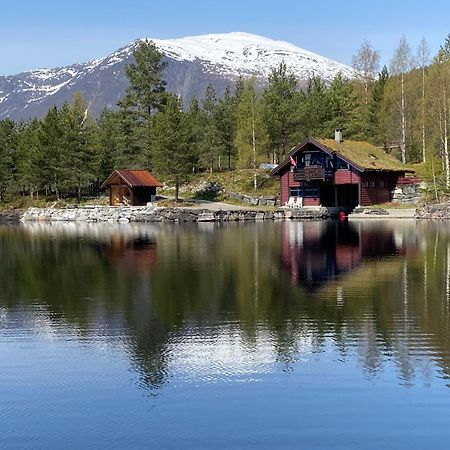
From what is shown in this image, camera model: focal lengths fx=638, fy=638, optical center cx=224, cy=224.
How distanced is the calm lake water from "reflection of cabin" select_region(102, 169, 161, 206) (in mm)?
45955

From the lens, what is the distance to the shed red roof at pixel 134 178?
3063 inches

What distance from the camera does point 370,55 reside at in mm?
96750

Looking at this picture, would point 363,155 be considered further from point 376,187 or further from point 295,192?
point 295,192

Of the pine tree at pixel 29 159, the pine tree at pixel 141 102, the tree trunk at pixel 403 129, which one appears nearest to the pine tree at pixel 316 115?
the tree trunk at pixel 403 129

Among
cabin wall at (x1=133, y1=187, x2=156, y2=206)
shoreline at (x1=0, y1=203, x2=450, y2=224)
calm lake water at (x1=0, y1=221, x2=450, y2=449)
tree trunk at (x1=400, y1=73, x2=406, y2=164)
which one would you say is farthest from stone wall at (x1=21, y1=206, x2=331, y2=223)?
calm lake water at (x1=0, y1=221, x2=450, y2=449)

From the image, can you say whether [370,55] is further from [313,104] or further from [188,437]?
[188,437]

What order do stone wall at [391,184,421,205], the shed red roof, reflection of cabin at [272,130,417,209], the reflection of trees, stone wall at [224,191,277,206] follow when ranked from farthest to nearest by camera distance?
stone wall at [224,191,277,206]
the shed red roof
stone wall at [391,184,421,205]
reflection of cabin at [272,130,417,209]
the reflection of trees

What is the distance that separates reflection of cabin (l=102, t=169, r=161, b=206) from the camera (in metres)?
78.4

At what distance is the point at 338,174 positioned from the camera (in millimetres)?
72000

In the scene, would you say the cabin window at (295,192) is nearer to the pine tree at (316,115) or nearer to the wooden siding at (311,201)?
the wooden siding at (311,201)

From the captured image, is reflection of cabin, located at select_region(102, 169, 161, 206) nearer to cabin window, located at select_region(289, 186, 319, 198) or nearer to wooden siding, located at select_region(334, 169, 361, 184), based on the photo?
cabin window, located at select_region(289, 186, 319, 198)

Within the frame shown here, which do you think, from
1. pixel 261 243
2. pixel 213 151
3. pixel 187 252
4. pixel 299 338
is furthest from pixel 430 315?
pixel 213 151

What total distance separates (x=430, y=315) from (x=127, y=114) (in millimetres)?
78722

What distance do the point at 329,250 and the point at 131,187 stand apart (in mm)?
44072
